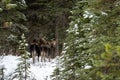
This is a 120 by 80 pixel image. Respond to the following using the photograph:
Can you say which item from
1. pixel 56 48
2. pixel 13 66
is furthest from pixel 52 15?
pixel 13 66

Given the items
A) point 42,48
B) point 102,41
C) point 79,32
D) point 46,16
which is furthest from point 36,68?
point 102,41

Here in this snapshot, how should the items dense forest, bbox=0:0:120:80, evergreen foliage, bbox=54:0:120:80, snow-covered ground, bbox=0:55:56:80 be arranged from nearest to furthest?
1. evergreen foliage, bbox=54:0:120:80
2. dense forest, bbox=0:0:120:80
3. snow-covered ground, bbox=0:55:56:80

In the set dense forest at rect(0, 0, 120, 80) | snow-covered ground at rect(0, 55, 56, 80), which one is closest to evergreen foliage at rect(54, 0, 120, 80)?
dense forest at rect(0, 0, 120, 80)

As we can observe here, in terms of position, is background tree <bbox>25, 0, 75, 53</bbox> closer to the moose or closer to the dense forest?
the dense forest

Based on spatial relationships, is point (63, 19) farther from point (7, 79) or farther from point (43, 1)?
point (7, 79)

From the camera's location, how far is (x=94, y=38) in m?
9.67

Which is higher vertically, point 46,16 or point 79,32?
point 79,32

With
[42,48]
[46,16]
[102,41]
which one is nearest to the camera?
[102,41]

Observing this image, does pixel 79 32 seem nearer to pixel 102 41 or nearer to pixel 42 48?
pixel 102 41

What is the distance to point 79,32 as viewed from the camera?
45.1 feet

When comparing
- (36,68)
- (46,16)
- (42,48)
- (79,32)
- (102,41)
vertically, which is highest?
(102,41)

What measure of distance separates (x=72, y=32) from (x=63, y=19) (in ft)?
53.6

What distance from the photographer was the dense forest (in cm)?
770

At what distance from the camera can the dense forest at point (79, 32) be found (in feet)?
25.2
